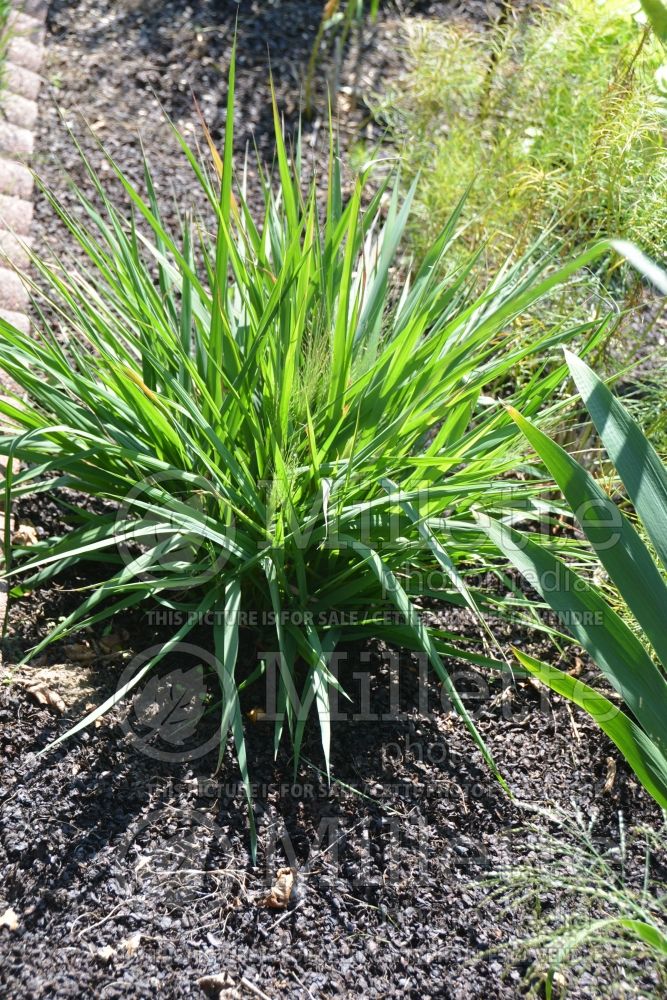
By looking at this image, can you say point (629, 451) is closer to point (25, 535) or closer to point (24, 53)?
point (25, 535)

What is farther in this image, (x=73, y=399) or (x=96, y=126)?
(x=96, y=126)

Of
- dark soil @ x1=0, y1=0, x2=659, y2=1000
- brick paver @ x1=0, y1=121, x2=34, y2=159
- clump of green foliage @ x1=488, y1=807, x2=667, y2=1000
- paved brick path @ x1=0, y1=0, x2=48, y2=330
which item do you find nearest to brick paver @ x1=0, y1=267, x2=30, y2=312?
paved brick path @ x1=0, y1=0, x2=48, y2=330

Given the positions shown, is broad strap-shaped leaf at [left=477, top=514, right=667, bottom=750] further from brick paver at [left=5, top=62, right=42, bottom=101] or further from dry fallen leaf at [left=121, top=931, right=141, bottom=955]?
brick paver at [left=5, top=62, right=42, bottom=101]

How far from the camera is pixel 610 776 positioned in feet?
5.93

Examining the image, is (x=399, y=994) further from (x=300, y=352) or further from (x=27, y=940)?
(x=300, y=352)

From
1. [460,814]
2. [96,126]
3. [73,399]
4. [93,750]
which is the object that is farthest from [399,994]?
[96,126]

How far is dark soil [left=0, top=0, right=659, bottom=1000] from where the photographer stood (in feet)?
4.59

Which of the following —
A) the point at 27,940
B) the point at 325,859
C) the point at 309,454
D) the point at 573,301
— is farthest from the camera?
the point at 573,301

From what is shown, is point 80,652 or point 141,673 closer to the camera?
point 141,673

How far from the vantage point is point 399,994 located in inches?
55.5

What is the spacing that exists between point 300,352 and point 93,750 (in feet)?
2.60

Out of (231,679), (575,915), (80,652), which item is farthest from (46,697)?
(575,915)

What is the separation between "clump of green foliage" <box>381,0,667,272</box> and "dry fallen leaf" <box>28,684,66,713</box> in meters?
1.33

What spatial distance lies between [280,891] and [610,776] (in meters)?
0.70
